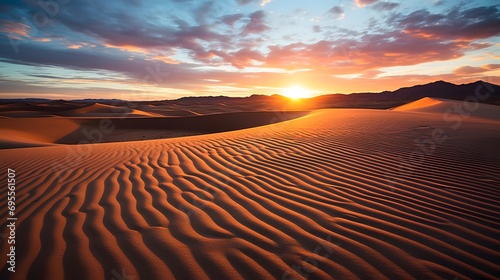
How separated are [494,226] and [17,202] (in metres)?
5.47

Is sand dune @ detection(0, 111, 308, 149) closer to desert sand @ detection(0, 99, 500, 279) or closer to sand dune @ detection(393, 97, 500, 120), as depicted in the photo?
sand dune @ detection(393, 97, 500, 120)

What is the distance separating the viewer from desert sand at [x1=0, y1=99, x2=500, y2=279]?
1914 mm

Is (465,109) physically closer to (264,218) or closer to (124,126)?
(264,218)

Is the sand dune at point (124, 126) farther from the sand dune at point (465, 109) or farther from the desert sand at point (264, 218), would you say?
the desert sand at point (264, 218)

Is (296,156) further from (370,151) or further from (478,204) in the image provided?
(478,204)

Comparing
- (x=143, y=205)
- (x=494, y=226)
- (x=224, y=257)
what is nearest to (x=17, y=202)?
(x=143, y=205)

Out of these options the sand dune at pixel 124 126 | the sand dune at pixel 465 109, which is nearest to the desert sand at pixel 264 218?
the sand dune at pixel 465 109

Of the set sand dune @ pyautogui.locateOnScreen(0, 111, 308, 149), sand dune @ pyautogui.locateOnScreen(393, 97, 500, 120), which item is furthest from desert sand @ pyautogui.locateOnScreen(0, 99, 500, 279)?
sand dune @ pyautogui.locateOnScreen(0, 111, 308, 149)

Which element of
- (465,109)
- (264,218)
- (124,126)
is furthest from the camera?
(124,126)

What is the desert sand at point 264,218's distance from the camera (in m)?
1.91

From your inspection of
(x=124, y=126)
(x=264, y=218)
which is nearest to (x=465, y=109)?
(x=264, y=218)

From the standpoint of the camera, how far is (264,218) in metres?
2.59

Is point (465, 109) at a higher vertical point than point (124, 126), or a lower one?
higher

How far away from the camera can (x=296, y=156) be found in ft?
16.5
